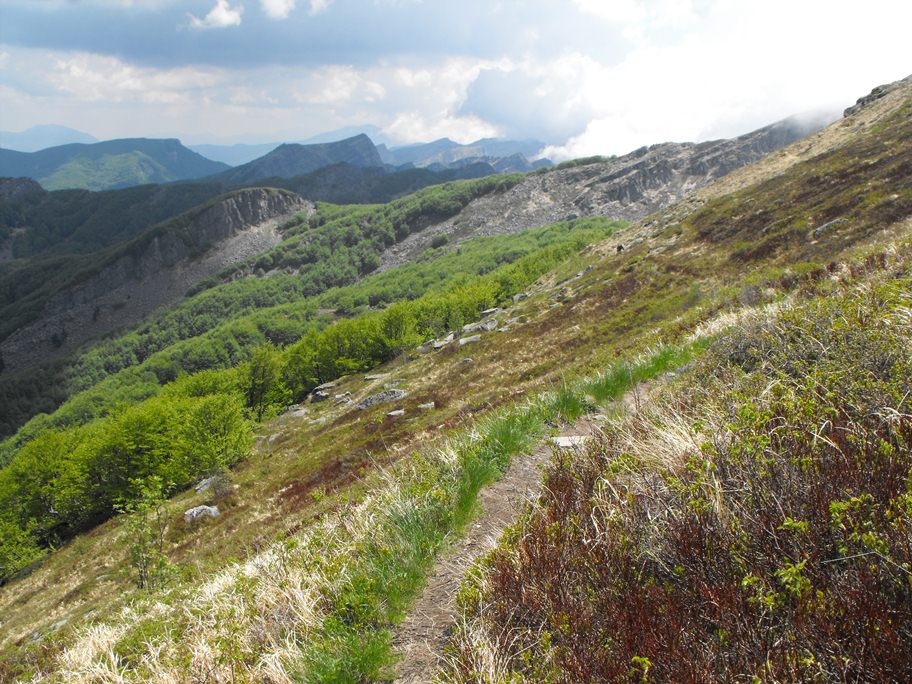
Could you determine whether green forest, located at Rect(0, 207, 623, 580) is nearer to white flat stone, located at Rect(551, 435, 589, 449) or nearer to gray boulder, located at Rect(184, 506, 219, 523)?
gray boulder, located at Rect(184, 506, 219, 523)

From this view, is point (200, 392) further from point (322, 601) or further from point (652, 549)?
point (652, 549)

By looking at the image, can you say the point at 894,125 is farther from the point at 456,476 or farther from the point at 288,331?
the point at 288,331

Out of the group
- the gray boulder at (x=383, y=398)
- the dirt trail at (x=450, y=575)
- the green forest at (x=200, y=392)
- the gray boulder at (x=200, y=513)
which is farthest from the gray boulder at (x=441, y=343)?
the dirt trail at (x=450, y=575)

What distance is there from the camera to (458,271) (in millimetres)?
160375

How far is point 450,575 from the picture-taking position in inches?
195

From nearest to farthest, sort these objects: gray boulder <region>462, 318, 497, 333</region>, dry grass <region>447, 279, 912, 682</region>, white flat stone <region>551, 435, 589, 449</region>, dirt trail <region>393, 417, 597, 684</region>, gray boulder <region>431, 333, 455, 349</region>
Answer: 1. dry grass <region>447, 279, 912, 682</region>
2. dirt trail <region>393, 417, 597, 684</region>
3. white flat stone <region>551, 435, 589, 449</region>
4. gray boulder <region>462, 318, 497, 333</region>
5. gray boulder <region>431, 333, 455, 349</region>

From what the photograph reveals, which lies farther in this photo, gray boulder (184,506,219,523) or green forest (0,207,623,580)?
green forest (0,207,623,580)

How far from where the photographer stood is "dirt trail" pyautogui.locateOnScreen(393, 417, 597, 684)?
13.1 ft

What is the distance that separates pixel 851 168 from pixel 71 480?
79.5 meters

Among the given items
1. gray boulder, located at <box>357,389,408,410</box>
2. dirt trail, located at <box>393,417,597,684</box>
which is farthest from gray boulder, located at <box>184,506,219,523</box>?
dirt trail, located at <box>393,417,597,684</box>

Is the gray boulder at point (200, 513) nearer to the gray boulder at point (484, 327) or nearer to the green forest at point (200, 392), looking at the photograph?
the green forest at point (200, 392)

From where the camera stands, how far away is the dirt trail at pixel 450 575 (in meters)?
3.98

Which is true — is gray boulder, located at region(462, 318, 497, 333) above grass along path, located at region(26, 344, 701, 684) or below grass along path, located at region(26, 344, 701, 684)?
below

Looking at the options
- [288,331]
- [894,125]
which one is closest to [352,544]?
[894,125]
